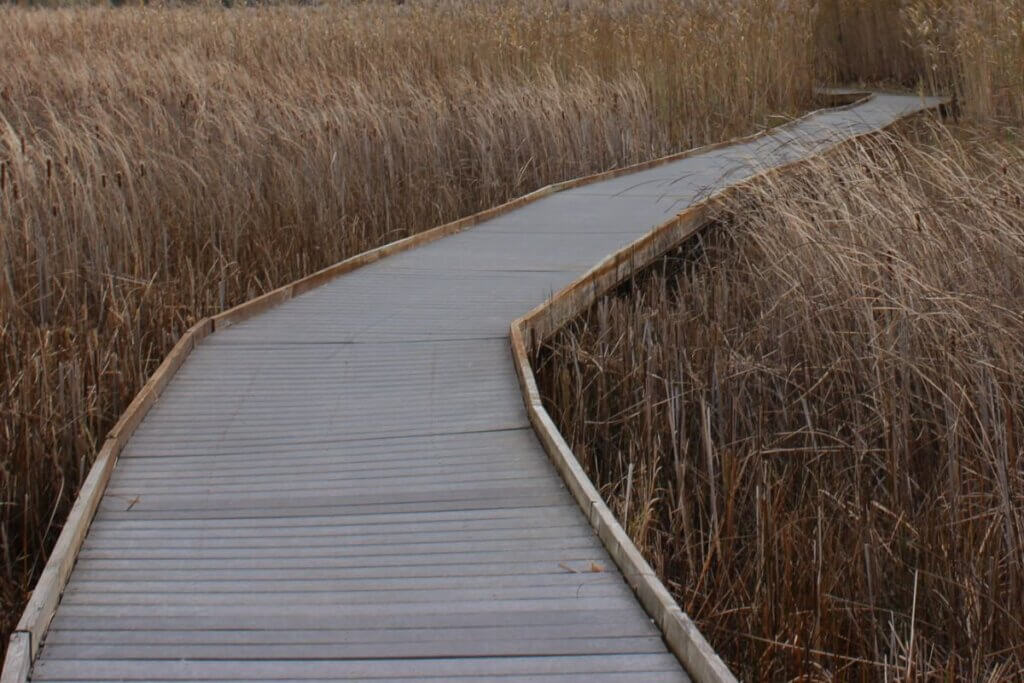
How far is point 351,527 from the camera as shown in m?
2.40

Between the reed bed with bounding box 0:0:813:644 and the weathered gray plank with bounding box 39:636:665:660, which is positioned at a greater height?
the reed bed with bounding box 0:0:813:644

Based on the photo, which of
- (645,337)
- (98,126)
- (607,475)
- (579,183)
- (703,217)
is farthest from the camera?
(579,183)

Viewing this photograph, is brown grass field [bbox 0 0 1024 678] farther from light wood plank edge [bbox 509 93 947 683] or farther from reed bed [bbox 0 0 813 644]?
light wood plank edge [bbox 509 93 947 683]

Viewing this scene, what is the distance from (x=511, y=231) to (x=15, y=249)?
209 centimetres

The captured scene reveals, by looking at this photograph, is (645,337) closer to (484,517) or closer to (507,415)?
(507,415)

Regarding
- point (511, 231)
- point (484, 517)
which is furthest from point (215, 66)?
point (484, 517)

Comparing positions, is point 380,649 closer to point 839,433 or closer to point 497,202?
point 839,433

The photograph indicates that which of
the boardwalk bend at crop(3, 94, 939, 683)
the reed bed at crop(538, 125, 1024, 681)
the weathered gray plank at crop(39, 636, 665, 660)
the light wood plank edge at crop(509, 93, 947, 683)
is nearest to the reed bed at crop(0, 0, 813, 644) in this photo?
the boardwalk bend at crop(3, 94, 939, 683)

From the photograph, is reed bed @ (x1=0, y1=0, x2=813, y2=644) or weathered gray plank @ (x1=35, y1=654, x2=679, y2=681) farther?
reed bed @ (x1=0, y1=0, x2=813, y2=644)

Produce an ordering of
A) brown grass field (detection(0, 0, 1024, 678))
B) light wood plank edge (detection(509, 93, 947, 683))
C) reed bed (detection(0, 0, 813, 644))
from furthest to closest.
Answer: reed bed (detection(0, 0, 813, 644)) → brown grass field (detection(0, 0, 1024, 678)) → light wood plank edge (detection(509, 93, 947, 683))

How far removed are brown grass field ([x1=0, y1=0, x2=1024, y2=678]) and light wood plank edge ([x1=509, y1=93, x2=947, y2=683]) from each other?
5.8 inches

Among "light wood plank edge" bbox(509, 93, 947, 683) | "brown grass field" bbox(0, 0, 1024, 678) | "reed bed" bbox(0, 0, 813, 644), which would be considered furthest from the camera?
"reed bed" bbox(0, 0, 813, 644)

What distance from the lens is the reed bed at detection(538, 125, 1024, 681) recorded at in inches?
92.7

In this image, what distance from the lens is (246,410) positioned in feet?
10.2
